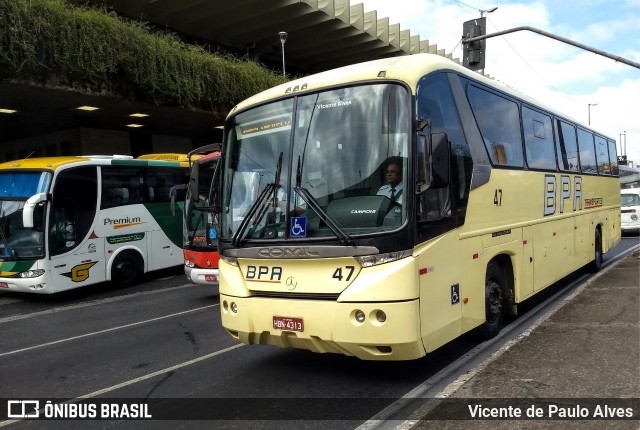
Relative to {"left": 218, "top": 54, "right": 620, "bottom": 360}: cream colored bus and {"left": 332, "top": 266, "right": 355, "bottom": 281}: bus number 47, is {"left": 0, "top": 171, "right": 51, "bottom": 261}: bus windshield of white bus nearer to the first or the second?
{"left": 218, "top": 54, "right": 620, "bottom": 360}: cream colored bus

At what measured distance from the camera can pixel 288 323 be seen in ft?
16.0

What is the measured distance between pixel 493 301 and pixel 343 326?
2.73m

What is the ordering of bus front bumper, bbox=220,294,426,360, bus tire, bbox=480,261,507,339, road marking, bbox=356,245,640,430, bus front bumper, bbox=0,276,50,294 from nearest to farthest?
road marking, bbox=356,245,640,430 → bus front bumper, bbox=220,294,426,360 → bus tire, bbox=480,261,507,339 → bus front bumper, bbox=0,276,50,294

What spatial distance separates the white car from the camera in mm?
20783

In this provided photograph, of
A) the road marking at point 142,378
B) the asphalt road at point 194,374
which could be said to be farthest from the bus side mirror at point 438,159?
the road marking at point 142,378

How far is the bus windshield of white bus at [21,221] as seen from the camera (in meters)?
11.5

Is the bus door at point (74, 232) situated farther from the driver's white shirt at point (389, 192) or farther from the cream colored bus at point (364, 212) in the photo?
the driver's white shirt at point (389, 192)

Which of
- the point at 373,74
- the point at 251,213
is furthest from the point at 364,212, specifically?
the point at 373,74

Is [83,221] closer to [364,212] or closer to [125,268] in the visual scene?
[125,268]

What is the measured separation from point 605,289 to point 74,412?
8.56 metres

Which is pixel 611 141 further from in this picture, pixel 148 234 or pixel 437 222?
pixel 148 234

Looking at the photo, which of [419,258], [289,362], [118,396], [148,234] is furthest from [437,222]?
[148,234]

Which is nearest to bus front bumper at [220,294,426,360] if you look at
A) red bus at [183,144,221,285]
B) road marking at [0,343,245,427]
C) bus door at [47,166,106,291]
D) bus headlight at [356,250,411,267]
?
bus headlight at [356,250,411,267]

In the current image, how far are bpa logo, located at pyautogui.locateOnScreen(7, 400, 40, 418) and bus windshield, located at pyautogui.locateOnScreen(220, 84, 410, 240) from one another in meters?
2.49
